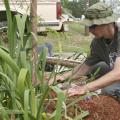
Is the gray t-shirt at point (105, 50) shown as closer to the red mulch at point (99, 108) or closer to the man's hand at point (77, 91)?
the red mulch at point (99, 108)

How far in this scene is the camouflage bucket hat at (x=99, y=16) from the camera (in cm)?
332

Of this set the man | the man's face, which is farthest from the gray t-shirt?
the man's face

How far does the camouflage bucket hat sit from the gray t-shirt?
14cm

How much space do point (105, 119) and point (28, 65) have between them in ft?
2.11

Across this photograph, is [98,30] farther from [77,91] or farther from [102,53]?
[77,91]

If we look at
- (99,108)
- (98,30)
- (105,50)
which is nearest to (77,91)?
(99,108)

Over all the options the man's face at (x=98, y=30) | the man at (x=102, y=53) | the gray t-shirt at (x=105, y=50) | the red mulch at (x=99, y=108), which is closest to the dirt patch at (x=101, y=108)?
the red mulch at (x=99, y=108)

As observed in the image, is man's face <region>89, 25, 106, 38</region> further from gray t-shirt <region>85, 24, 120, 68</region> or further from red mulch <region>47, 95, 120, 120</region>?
red mulch <region>47, 95, 120, 120</region>

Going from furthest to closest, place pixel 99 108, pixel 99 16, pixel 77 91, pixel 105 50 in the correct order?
pixel 105 50
pixel 99 16
pixel 99 108
pixel 77 91

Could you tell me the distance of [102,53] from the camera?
385 centimetres

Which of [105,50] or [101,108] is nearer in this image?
[101,108]

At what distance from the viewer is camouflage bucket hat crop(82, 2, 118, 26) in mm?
3324

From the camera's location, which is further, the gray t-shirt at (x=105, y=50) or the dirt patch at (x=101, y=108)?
the gray t-shirt at (x=105, y=50)

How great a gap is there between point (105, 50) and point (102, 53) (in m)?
0.08
